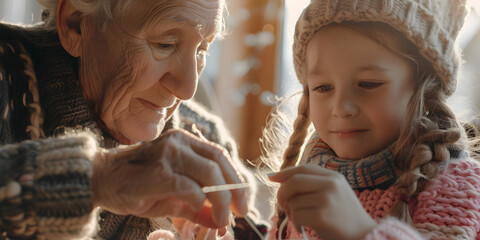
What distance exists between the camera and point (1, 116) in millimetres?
1039

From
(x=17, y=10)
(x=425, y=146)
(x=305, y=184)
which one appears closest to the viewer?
(x=305, y=184)

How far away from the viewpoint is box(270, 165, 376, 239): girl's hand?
2.69ft

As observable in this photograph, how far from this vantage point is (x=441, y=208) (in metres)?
0.92

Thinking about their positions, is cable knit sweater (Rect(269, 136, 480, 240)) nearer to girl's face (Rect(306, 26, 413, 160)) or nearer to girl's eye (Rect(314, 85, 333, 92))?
girl's face (Rect(306, 26, 413, 160))

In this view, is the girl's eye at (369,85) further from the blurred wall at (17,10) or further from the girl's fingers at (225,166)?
the blurred wall at (17,10)

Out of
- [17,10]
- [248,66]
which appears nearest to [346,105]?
[17,10]

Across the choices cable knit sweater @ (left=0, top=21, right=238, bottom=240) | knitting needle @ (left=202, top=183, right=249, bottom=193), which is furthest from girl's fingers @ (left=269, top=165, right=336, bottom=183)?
cable knit sweater @ (left=0, top=21, right=238, bottom=240)

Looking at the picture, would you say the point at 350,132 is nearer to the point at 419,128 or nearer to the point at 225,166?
the point at 419,128

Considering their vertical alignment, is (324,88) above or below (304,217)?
above

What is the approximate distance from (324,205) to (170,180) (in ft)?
0.93

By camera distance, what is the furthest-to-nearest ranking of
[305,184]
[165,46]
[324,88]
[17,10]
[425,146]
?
1. [17,10]
2. [165,46]
3. [324,88]
4. [425,146]
5. [305,184]

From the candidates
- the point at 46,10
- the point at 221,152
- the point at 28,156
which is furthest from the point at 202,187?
the point at 46,10

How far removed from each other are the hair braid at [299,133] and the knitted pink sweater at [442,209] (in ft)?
0.98

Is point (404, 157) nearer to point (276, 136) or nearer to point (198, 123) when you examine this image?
point (276, 136)
